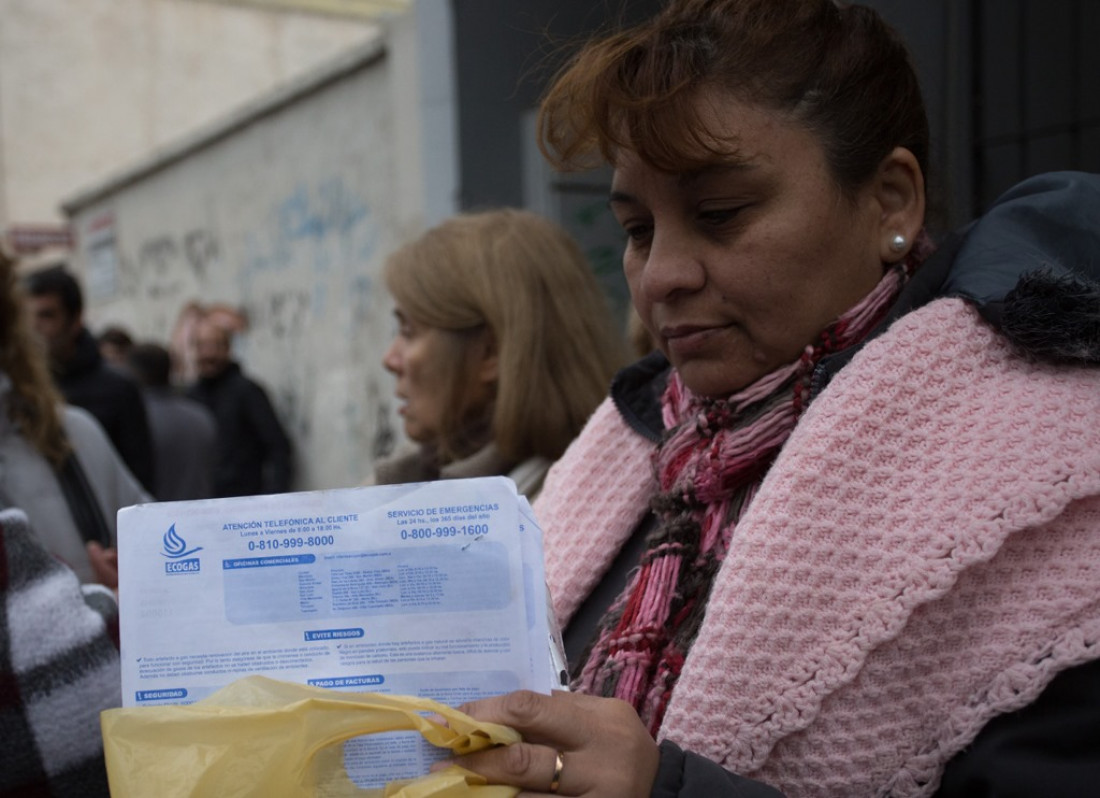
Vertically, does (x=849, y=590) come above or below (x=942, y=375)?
below

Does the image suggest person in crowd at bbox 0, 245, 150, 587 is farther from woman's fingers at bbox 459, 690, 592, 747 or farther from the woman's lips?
woman's fingers at bbox 459, 690, 592, 747

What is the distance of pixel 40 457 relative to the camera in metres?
2.86

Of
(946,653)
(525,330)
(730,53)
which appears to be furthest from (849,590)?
(525,330)

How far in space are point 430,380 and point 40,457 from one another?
989 millimetres

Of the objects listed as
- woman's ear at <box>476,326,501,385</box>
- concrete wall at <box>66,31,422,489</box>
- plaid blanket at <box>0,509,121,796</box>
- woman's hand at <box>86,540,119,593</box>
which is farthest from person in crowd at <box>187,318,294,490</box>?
plaid blanket at <box>0,509,121,796</box>

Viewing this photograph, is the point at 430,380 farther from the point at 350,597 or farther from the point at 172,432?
the point at 172,432

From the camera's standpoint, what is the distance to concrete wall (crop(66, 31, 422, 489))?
6211 mm

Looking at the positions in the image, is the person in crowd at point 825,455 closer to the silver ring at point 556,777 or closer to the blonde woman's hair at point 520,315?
the silver ring at point 556,777

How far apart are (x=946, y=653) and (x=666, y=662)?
0.32 metres

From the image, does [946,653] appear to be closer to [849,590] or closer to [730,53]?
[849,590]

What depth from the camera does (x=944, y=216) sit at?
5.59 ft

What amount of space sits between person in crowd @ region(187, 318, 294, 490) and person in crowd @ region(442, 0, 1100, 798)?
5.76 m

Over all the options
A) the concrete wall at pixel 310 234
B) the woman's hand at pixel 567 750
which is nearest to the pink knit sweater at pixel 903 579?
the woman's hand at pixel 567 750

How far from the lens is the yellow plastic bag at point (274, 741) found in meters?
1.08
